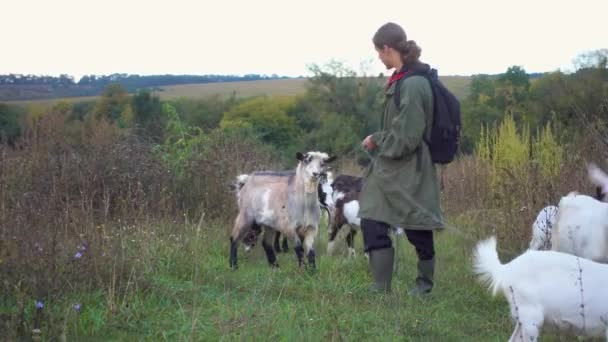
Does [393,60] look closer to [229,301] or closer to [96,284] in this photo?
[229,301]

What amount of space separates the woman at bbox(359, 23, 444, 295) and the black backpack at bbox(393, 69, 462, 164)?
45 mm

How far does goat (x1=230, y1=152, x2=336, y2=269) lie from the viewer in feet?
28.8

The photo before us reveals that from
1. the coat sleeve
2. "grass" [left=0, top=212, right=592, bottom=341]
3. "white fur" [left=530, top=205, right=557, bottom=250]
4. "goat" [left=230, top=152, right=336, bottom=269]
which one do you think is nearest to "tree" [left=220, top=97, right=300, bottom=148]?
"goat" [left=230, top=152, right=336, bottom=269]

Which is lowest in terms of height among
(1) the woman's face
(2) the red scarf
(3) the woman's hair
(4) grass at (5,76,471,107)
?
(4) grass at (5,76,471,107)

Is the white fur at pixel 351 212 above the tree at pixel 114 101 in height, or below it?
above

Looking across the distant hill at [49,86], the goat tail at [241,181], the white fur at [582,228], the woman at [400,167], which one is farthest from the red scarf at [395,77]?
the distant hill at [49,86]

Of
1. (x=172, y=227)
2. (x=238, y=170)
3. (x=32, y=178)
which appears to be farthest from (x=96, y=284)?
(x=238, y=170)

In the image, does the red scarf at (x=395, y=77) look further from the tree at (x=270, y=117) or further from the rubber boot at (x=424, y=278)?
the tree at (x=270, y=117)

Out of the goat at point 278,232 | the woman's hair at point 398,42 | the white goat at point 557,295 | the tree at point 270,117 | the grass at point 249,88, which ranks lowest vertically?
the tree at point 270,117

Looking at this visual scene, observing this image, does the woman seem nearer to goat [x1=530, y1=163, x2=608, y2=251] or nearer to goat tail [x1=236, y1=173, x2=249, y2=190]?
goat [x1=530, y1=163, x2=608, y2=251]

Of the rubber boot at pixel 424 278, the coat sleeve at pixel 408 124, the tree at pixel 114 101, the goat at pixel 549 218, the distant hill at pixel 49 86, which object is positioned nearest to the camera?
the coat sleeve at pixel 408 124

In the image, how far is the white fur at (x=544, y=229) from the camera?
6.94 m

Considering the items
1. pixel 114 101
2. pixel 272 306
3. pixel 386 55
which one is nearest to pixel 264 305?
pixel 272 306

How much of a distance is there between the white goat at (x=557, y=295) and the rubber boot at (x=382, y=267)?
1925 mm
